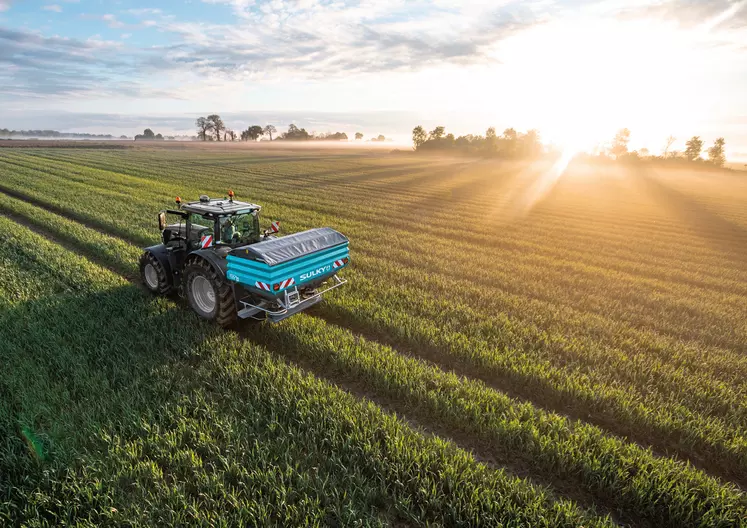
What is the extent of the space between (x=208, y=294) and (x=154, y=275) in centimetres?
202

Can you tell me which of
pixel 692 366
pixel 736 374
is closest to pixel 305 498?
pixel 692 366

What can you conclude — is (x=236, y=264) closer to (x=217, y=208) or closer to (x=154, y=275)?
(x=217, y=208)

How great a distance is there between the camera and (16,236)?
12703 mm

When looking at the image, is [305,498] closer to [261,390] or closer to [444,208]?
[261,390]

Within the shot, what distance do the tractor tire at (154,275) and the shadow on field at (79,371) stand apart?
28 centimetres

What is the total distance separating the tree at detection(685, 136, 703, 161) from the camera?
101m

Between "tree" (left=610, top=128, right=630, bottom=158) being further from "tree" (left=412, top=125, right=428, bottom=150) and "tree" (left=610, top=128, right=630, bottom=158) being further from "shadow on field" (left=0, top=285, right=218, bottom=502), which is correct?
"shadow on field" (left=0, top=285, right=218, bottom=502)

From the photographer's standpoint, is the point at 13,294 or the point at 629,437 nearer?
the point at 629,437

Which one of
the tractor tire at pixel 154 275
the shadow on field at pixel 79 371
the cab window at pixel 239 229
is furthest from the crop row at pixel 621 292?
the shadow on field at pixel 79 371

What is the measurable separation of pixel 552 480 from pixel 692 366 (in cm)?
439

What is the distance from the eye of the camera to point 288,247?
7.04m

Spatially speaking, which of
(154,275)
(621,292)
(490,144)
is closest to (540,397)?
(621,292)

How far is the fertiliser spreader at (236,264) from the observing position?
22.0 feet

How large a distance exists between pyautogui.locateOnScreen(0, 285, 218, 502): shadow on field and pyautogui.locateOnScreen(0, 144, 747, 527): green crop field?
0.03m
